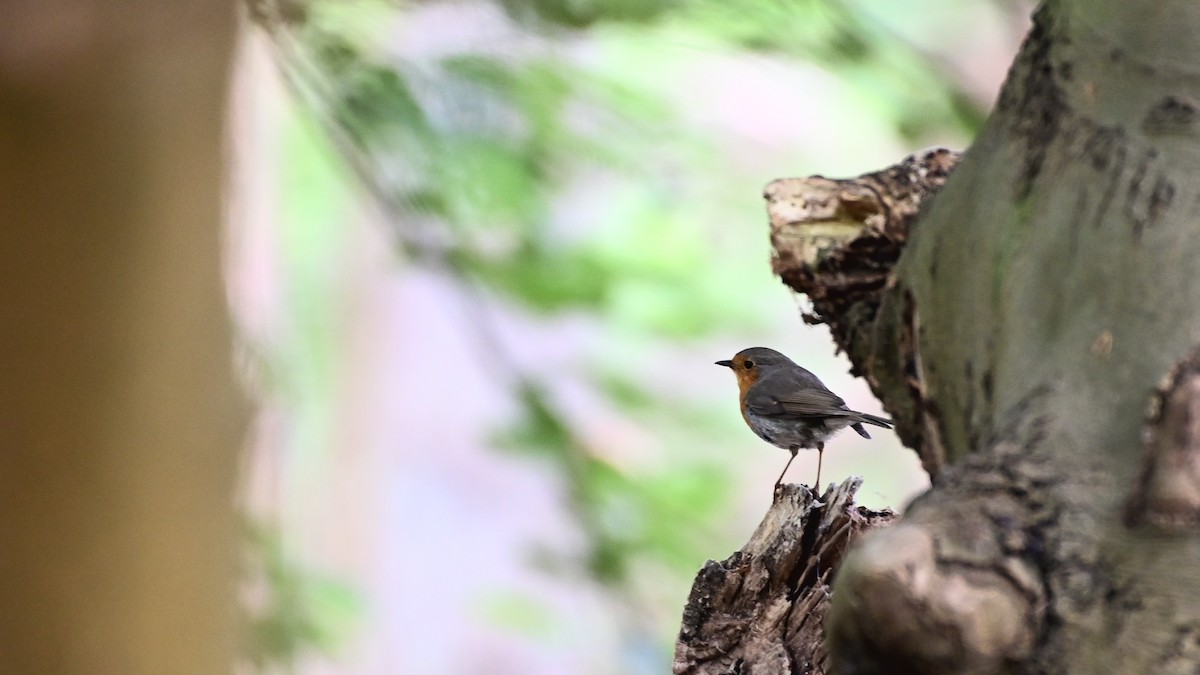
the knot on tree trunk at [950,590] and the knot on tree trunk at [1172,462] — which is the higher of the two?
the knot on tree trunk at [1172,462]

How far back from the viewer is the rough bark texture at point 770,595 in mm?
814

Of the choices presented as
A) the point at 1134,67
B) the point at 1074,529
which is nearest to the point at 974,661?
the point at 1074,529

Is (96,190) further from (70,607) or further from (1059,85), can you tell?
(1059,85)

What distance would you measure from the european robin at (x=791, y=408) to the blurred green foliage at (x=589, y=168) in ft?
1.03

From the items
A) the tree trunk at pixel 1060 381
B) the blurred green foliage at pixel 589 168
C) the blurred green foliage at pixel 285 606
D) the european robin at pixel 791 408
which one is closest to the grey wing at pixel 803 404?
the european robin at pixel 791 408

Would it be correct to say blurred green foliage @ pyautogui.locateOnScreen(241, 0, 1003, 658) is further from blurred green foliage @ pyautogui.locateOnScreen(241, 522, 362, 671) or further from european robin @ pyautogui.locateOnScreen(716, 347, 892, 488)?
european robin @ pyautogui.locateOnScreen(716, 347, 892, 488)

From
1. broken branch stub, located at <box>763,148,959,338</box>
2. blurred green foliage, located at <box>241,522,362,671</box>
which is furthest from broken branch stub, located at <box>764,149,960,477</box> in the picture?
blurred green foliage, located at <box>241,522,362,671</box>

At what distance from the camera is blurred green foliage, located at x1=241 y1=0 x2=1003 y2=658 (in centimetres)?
174

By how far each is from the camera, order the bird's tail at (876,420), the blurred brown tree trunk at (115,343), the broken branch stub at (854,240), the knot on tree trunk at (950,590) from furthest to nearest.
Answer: the blurred brown tree trunk at (115,343) → the bird's tail at (876,420) → the broken branch stub at (854,240) → the knot on tree trunk at (950,590)

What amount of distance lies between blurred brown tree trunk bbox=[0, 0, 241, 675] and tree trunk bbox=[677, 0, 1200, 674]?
145cm

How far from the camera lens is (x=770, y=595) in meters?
0.84

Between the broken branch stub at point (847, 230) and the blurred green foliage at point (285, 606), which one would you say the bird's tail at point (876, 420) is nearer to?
the broken branch stub at point (847, 230)

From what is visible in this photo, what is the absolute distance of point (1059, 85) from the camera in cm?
52

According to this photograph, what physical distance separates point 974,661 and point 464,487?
1471mm
